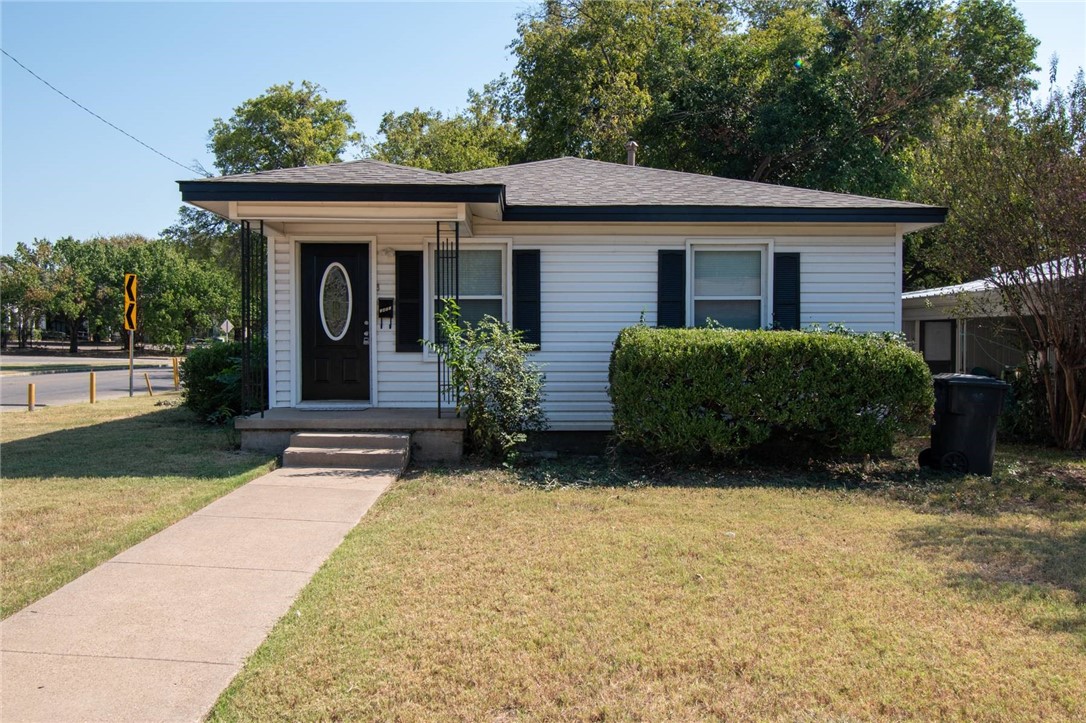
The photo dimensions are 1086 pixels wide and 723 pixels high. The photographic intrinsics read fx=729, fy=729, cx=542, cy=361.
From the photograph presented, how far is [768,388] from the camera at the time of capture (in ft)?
24.5

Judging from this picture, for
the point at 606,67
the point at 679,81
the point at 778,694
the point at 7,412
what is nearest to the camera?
the point at 778,694

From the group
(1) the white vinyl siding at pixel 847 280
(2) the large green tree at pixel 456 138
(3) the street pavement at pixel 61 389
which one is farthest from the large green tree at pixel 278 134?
(1) the white vinyl siding at pixel 847 280

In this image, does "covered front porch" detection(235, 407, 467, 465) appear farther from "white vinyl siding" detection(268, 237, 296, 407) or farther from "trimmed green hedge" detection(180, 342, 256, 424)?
"trimmed green hedge" detection(180, 342, 256, 424)

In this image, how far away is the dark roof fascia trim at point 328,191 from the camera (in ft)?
25.1

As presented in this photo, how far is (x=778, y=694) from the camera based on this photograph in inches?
125

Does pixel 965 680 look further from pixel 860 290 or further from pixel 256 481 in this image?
pixel 860 290

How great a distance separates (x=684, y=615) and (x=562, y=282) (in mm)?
5943

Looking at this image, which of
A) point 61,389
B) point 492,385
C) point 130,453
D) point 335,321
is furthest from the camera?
point 61,389

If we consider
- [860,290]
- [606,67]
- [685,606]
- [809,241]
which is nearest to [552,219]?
[809,241]

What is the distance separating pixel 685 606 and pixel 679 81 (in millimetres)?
20355

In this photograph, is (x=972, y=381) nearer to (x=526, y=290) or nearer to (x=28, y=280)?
(x=526, y=290)

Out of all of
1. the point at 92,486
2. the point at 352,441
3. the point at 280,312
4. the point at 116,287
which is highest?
the point at 116,287

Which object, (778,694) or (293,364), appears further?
(293,364)

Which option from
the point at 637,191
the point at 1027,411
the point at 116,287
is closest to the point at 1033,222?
the point at 1027,411
